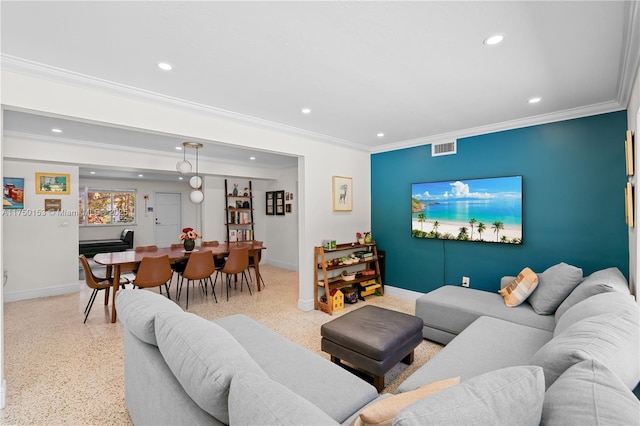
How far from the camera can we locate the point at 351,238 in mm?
4816

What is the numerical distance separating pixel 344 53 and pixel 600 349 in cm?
210

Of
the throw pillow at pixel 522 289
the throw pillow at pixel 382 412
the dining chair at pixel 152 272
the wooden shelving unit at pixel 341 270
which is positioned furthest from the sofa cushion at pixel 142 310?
the throw pillow at pixel 522 289

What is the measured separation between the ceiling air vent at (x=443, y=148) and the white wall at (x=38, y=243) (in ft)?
19.3

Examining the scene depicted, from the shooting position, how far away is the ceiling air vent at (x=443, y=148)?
411 centimetres

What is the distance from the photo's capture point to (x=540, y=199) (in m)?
3.42

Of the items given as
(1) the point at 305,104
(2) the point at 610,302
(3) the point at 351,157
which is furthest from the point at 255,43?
(3) the point at 351,157

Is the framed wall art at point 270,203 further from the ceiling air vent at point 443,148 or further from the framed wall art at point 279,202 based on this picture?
the ceiling air vent at point 443,148

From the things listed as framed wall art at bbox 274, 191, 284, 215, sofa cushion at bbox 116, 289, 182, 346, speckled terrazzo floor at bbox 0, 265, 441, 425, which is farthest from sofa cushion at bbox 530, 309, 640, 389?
framed wall art at bbox 274, 191, 284, 215

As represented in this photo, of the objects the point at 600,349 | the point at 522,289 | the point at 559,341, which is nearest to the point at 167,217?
the point at 522,289

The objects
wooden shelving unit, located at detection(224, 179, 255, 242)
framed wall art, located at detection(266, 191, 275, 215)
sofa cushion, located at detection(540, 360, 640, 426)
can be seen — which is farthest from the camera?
framed wall art, located at detection(266, 191, 275, 215)

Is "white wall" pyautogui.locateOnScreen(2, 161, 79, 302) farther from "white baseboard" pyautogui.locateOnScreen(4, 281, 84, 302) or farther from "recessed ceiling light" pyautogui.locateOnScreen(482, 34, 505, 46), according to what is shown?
"recessed ceiling light" pyautogui.locateOnScreen(482, 34, 505, 46)

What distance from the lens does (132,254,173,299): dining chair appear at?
3762 millimetres

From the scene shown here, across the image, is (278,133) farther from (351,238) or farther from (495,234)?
(495,234)

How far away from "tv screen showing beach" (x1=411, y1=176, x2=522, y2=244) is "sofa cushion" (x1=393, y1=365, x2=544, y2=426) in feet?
10.3
